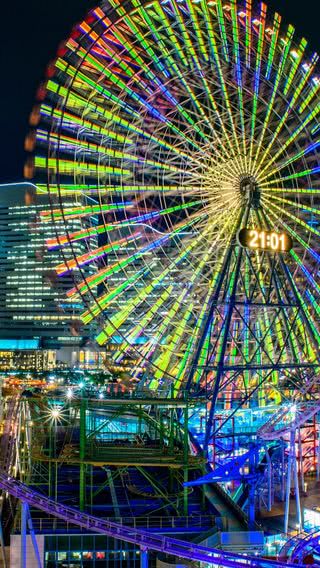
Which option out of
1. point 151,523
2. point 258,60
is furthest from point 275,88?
point 151,523

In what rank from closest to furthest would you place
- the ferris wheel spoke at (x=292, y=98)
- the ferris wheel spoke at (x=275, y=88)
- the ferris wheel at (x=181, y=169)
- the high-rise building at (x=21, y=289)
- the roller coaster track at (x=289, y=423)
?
the ferris wheel at (x=181, y=169), the roller coaster track at (x=289, y=423), the ferris wheel spoke at (x=275, y=88), the ferris wheel spoke at (x=292, y=98), the high-rise building at (x=21, y=289)

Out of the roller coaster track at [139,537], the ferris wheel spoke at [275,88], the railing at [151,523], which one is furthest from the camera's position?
the ferris wheel spoke at [275,88]

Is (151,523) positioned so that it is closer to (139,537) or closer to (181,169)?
(139,537)

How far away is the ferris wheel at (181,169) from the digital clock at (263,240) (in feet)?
→ 0.25

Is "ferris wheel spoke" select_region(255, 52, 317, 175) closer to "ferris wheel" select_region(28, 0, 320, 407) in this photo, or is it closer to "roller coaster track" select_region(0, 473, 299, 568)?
"ferris wheel" select_region(28, 0, 320, 407)

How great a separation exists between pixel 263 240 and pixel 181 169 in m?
5.80

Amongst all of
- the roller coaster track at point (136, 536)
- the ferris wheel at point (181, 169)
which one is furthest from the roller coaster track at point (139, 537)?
the ferris wheel at point (181, 169)

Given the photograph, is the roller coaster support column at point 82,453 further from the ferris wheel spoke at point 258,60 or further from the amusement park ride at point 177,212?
the ferris wheel spoke at point 258,60

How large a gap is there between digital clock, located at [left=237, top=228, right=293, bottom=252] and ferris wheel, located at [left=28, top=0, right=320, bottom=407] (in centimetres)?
8

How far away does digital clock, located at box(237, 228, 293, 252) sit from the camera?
3669cm

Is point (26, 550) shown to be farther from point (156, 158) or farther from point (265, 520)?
point (156, 158)

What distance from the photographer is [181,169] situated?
38969mm

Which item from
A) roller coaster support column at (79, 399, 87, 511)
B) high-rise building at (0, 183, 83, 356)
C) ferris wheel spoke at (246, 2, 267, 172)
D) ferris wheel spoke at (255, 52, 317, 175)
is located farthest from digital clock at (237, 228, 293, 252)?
high-rise building at (0, 183, 83, 356)

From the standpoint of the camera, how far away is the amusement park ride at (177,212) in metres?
34.4
